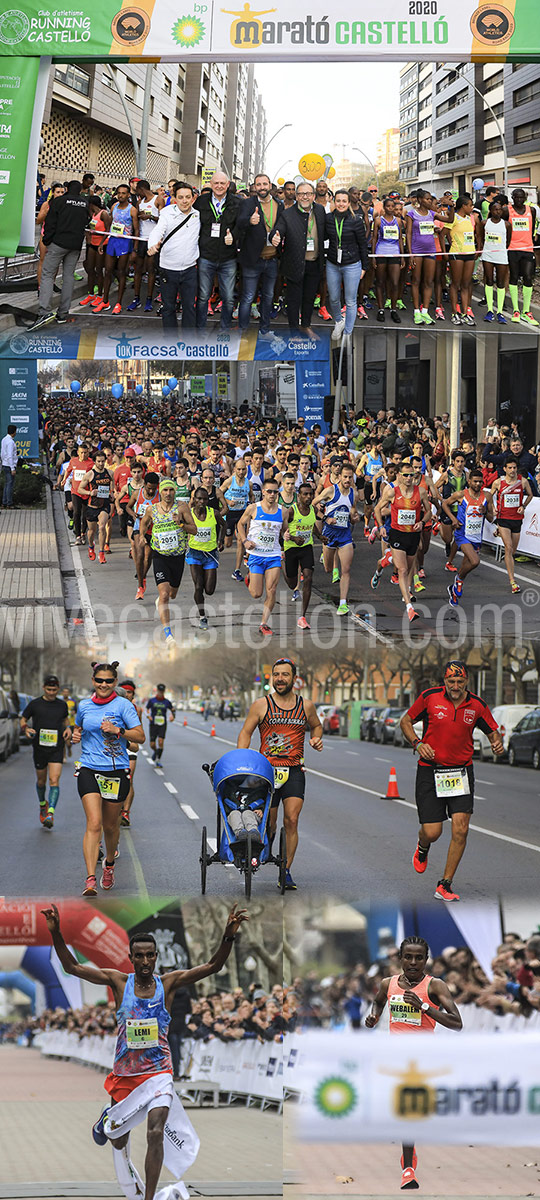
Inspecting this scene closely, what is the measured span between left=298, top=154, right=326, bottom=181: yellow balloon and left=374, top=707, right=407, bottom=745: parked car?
19.9m

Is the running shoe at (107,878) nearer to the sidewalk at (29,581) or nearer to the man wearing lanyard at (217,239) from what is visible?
the sidewalk at (29,581)

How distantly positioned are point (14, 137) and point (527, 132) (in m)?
41.0

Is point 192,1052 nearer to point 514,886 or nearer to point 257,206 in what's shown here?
point 514,886

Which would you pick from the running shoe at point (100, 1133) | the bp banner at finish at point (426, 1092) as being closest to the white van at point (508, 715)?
the bp banner at finish at point (426, 1092)

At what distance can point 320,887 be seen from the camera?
845 cm

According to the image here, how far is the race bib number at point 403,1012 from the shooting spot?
5.85 meters

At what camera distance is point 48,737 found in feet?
31.8

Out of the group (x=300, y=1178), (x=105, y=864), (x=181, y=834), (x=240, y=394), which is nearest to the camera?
(x=300, y=1178)

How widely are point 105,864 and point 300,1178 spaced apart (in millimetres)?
3112

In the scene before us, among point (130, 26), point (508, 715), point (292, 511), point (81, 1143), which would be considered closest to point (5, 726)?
point (508, 715)

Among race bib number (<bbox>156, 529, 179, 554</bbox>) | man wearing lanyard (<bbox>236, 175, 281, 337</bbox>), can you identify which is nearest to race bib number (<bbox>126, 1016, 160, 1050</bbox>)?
race bib number (<bbox>156, 529, 179, 554</bbox>)

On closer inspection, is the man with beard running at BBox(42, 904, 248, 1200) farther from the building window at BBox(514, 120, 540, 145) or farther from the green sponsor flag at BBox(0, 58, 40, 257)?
the building window at BBox(514, 120, 540, 145)

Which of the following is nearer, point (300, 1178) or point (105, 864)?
point (300, 1178)

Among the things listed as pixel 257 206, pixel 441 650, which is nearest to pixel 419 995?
pixel 441 650
